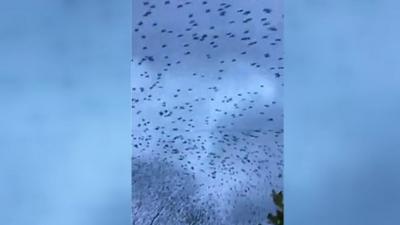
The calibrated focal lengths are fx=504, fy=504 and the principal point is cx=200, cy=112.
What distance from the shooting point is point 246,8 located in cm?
210

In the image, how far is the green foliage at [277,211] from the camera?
6.77 feet

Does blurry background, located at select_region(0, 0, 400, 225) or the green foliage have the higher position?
blurry background, located at select_region(0, 0, 400, 225)

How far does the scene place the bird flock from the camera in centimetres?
209
